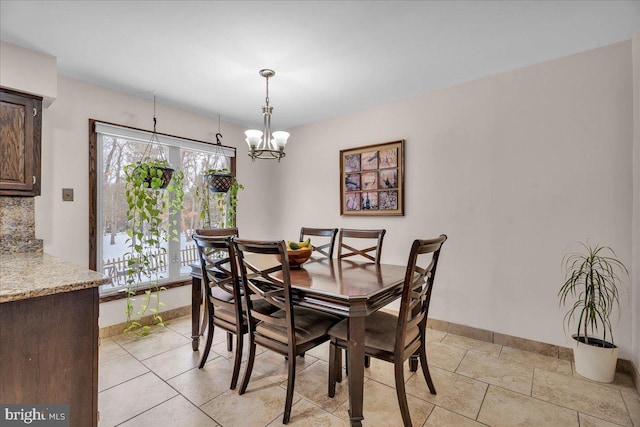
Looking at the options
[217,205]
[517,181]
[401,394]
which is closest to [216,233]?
[217,205]

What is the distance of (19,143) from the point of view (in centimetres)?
209

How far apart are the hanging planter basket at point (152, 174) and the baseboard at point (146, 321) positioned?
138 cm

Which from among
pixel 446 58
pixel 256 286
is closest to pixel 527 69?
pixel 446 58

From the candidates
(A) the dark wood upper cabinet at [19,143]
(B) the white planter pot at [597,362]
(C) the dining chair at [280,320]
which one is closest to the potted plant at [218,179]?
(A) the dark wood upper cabinet at [19,143]

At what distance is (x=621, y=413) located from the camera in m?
1.69

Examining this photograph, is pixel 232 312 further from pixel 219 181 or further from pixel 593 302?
pixel 593 302

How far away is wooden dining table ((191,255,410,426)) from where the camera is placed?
1.49m

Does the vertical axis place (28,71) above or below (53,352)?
above

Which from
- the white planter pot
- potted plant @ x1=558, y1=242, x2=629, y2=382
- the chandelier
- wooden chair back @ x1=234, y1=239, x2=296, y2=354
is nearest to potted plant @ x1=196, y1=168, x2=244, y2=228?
the chandelier

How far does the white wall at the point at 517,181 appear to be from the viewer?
2139 millimetres

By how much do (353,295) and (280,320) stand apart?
508mm

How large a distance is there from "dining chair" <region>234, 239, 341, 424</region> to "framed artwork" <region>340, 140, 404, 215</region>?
1669 millimetres

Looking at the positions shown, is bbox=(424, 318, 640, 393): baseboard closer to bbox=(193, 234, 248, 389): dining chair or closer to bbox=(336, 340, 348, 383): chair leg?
bbox=(336, 340, 348, 383): chair leg

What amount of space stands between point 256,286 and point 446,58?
2.24 meters
